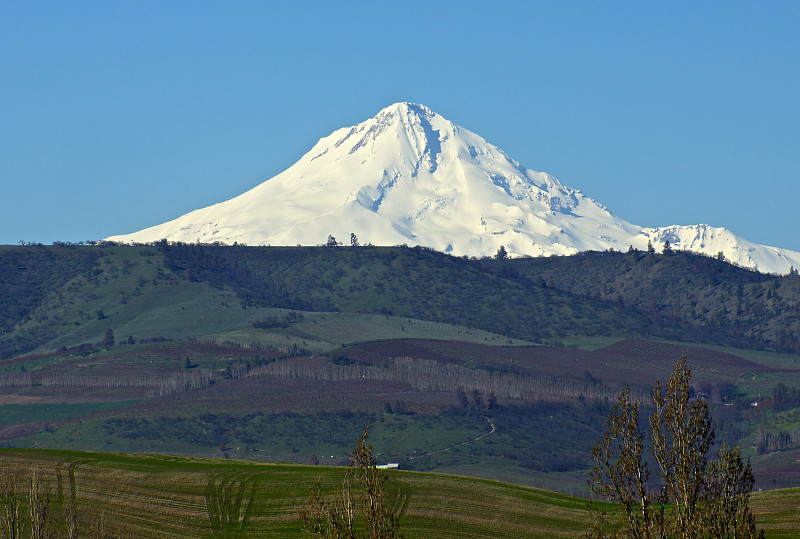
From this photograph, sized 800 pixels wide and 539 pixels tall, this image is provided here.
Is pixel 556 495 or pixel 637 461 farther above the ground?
pixel 637 461

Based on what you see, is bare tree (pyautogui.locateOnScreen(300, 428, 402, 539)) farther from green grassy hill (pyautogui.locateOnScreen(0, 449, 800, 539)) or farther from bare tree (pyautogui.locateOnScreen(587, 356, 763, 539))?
green grassy hill (pyautogui.locateOnScreen(0, 449, 800, 539))

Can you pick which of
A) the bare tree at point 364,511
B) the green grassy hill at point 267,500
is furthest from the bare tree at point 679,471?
the green grassy hill at point 267,500

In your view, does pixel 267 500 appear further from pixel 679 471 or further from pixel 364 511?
pixel 679 471

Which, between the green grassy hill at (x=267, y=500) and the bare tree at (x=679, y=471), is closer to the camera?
the bare tree at (x=679, y=471)

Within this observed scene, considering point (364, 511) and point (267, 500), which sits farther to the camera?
point (267, 500)

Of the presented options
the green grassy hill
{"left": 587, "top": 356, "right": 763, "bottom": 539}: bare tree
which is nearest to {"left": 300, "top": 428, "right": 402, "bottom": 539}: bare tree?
{"left": 587, "top": 356, "right": 763, "bottom": 539}: bare tree

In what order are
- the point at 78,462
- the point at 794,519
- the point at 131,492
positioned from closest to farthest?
the point at 794,519
the point at 131,492
the point at 78,462

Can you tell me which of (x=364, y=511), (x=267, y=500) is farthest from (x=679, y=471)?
(x=267, y=500)

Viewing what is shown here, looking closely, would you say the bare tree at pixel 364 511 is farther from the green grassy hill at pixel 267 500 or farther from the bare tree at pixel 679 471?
the green grassy hill at pixel 267 500

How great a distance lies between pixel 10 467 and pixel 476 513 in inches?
1460

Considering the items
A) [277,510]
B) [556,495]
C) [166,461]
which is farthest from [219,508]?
[556,495]

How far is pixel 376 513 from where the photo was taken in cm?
4388

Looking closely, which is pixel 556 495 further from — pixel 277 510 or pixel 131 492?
pixel 131 492

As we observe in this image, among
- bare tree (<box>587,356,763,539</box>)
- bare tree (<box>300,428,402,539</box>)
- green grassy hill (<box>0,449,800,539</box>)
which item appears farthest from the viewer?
green grassy hill (<box>0,449,800,539</box>)
